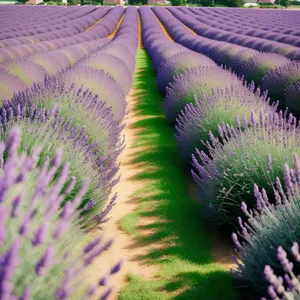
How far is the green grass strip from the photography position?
2.73 meters

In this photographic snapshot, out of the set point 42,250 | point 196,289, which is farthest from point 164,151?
point 42,250

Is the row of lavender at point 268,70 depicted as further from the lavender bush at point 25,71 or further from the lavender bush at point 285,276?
the lavender bush at point 285,276

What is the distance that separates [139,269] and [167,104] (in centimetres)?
383

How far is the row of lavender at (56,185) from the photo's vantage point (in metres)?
1.00

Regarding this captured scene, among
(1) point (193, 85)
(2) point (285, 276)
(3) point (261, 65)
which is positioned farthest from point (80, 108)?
(3) point (261, 65)

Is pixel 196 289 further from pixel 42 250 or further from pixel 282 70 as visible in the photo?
pixel 282 70

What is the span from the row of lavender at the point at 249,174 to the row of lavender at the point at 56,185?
61cm

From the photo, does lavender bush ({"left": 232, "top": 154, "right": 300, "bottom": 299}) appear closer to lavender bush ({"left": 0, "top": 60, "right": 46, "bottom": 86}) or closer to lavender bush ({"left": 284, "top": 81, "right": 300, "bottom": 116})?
lavender bush ({"left": 284, "top": 81, "right": 300, "bottom": 116})

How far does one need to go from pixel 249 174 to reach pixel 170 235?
84 cm

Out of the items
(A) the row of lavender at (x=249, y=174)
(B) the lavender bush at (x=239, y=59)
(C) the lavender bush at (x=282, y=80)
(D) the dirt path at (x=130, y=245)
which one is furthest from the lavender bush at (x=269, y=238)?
(B) the lavender bush at (x=239, y=59)

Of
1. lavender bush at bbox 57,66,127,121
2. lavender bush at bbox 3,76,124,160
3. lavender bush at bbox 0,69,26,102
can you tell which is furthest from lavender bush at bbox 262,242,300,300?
lavender bush at bbox 0,69,26,102

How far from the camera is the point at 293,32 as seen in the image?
55.3ft

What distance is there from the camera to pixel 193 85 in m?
6.00

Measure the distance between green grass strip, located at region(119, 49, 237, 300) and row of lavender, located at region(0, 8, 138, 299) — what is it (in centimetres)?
32
